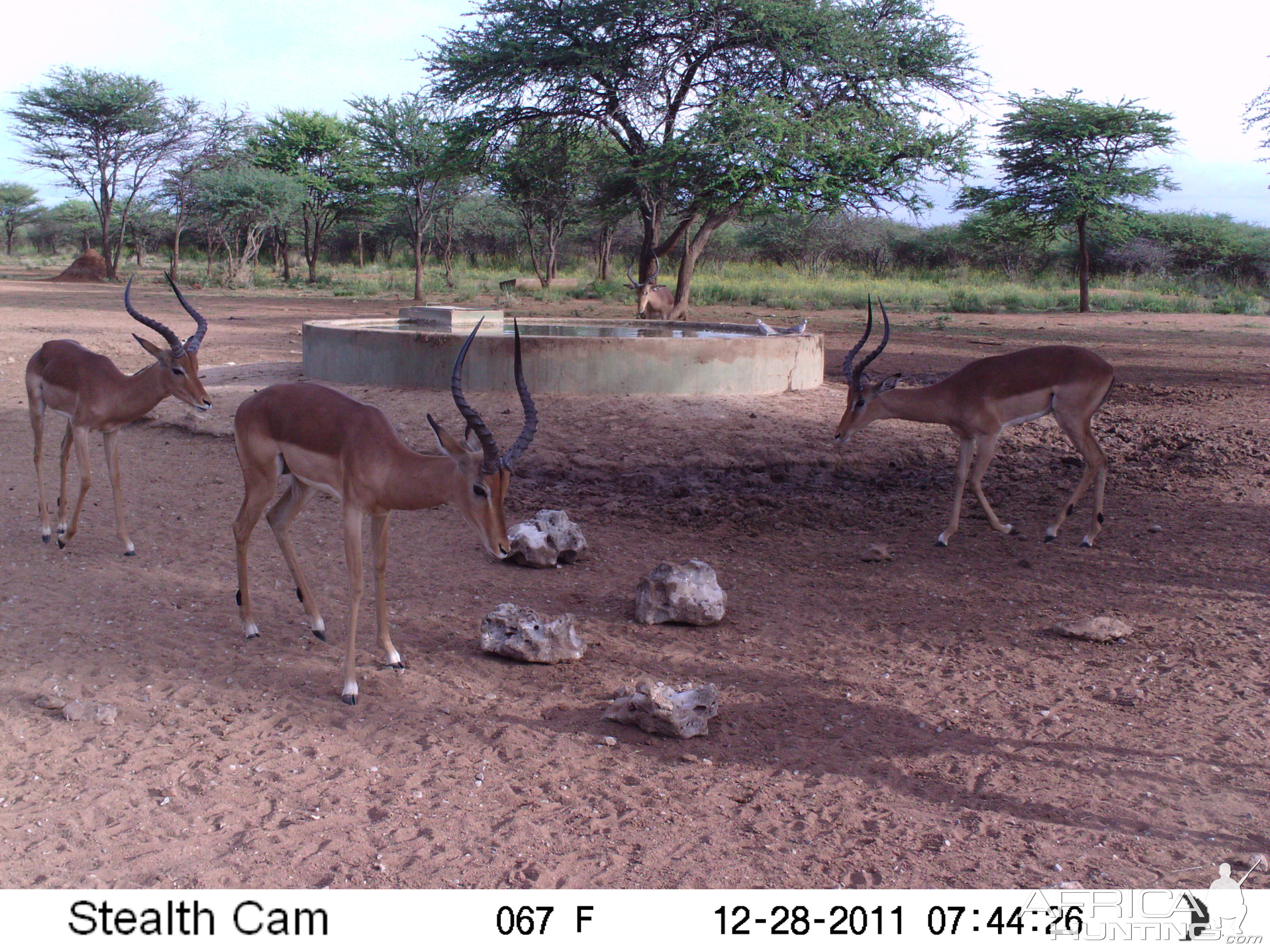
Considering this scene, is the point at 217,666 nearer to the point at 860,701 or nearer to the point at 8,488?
the point at 860,701

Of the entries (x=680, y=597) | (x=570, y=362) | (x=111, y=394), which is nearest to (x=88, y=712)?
(x=680, y=597)

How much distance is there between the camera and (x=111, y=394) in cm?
577

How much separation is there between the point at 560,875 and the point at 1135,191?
26103mm

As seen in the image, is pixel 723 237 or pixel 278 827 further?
pixel 723 237

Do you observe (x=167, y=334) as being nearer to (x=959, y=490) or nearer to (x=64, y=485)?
(x=64, y=485)

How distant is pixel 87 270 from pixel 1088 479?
33.2m

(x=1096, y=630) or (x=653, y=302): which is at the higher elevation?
(x=653, y=302)

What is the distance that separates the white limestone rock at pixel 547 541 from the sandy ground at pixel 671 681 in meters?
0.11

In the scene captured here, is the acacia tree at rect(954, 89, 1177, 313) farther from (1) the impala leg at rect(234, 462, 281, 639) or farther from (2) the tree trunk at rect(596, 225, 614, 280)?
(1) the impala leg at rect(234, 462, 281, 639)

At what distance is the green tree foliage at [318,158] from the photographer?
35156mm

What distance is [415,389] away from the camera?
30.7 feet

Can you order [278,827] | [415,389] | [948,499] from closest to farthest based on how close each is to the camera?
1. [278,827]
2. [948,499]
3. [415,389]

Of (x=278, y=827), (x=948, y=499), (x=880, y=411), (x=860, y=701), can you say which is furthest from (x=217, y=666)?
(x=948, y=499)

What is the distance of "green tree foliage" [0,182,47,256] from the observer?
168 ft
